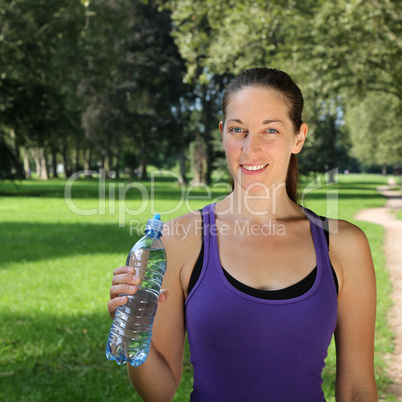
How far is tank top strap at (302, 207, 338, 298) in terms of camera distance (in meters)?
2.12

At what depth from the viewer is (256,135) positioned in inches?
86.6

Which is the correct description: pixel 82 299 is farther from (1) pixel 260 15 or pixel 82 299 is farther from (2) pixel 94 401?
(1) pixel 260 15

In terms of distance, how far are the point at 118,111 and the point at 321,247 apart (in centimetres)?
4124

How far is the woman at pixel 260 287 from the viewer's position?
2.00 meters

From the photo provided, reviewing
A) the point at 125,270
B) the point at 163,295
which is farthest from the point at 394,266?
the point at 125,270

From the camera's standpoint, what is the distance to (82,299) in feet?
28.3

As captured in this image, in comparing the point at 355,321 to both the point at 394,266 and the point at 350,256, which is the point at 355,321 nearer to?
the point at 350,256

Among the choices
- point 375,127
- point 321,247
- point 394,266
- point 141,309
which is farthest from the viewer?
point 375,127

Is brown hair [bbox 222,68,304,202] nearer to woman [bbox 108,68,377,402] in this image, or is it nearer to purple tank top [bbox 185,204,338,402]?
woman [bbox 108,68,377,402]

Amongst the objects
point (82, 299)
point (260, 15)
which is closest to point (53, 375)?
point (82, 299)

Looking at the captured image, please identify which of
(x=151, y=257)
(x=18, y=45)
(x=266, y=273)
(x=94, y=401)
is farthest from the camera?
(x=18, y=45)

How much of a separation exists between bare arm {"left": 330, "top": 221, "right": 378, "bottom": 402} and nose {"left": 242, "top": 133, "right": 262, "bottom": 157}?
473 millimetres

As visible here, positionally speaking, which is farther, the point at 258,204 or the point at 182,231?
the point at 258,204

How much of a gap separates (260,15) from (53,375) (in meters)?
9.10
